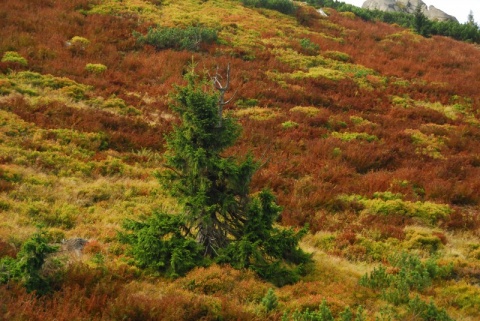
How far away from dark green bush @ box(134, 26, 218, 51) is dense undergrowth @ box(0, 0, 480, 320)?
339 millimetres

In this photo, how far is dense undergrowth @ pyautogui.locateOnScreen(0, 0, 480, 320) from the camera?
626cm

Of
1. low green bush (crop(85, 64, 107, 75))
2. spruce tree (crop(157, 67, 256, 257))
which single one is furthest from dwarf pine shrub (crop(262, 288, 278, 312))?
low green bush (crop(85, 64, 107, 75))

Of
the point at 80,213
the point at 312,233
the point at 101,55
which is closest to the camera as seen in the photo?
the point at 80,213

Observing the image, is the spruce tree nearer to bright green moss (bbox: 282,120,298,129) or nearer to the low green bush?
bright green moss (bbox: 282,120,298,129)

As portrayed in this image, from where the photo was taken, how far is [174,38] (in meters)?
24.0

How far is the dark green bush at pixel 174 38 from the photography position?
77.3ft

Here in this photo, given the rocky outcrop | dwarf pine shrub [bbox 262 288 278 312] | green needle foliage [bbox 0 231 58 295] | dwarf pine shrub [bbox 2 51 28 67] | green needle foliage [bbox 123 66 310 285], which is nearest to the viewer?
green needle foliage [bbox 0 231 58 295]

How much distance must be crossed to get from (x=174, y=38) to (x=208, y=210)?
19028 mm

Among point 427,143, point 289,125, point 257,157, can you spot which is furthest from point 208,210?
point 427,143

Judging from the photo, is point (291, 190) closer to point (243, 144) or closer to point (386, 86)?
point (243, 144)

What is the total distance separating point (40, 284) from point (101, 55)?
17.3 metres

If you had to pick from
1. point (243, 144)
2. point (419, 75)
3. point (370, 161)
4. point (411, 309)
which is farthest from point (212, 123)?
point (419, 75)

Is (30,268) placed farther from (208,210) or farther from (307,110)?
(307,110)

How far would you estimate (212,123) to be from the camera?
711 cm
